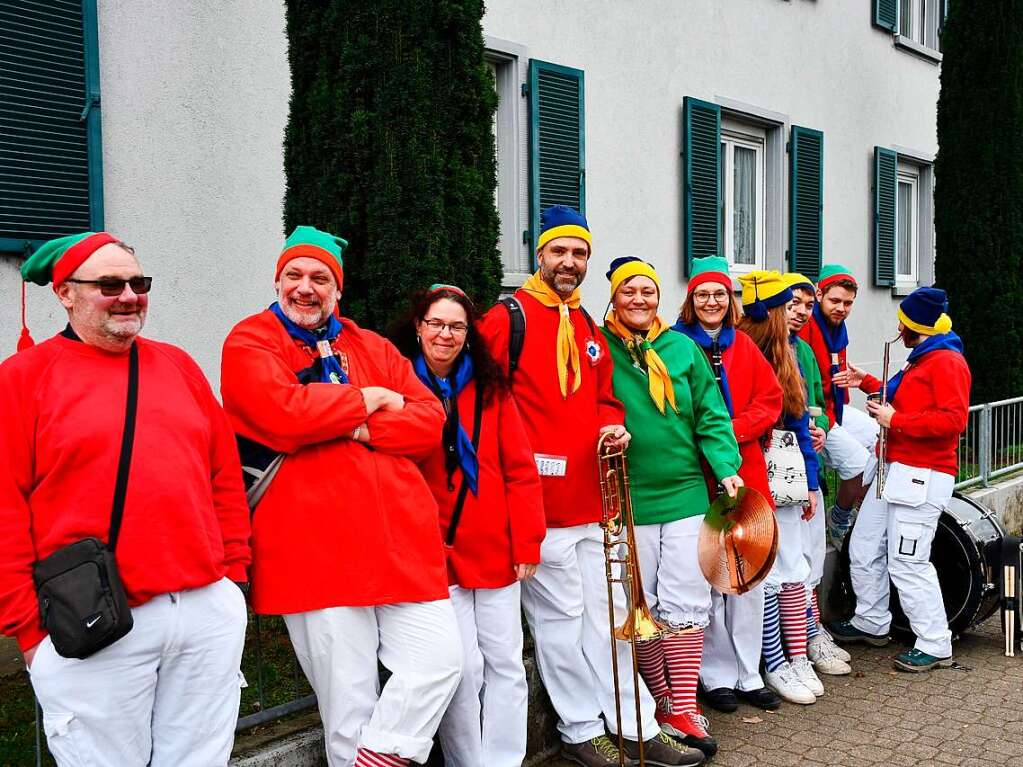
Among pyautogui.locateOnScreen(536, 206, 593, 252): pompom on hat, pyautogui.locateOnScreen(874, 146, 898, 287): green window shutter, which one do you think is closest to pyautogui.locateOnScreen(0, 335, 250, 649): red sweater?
pyautogui.locateOnScreen(536, 206, 593, 252): pompom on hat

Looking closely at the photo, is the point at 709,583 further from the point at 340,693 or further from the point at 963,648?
the point at 963,648

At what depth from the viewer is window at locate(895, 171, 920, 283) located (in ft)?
48.5

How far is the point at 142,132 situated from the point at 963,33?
9734 mm

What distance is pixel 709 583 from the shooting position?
15.5 feet

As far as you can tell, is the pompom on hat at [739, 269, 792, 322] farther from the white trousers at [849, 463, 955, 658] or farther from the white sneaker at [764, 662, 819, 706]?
the white sneaker at [764, 662, 819, 706]

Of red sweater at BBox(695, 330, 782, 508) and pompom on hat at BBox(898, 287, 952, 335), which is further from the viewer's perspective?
pompom on hat at BBox(898, 287, 952, 335)

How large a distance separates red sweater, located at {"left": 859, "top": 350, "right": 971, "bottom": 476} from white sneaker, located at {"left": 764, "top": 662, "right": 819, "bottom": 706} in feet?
4.56

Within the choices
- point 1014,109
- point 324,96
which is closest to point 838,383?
point 324,96

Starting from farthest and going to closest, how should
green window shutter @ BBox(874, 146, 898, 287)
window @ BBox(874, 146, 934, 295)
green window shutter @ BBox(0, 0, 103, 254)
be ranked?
window @ BBox(874, 146, 934, 295) → green window shutter @ BBox(874, 146, 898, 287) → green window shutter @ BBox(0, 0, 103, 254)

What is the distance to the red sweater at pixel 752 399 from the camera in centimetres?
501

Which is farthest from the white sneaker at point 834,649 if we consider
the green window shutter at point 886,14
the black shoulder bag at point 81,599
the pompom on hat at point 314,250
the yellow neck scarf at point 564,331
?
the green window shutter at point 886,14

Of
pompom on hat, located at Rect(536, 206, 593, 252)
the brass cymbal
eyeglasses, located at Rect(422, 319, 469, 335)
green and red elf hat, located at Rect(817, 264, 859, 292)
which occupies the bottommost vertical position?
the brass cymbal

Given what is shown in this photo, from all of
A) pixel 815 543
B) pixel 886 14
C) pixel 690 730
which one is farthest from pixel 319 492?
pixel 886 14

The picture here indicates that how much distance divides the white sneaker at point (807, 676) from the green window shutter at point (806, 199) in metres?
6.67
